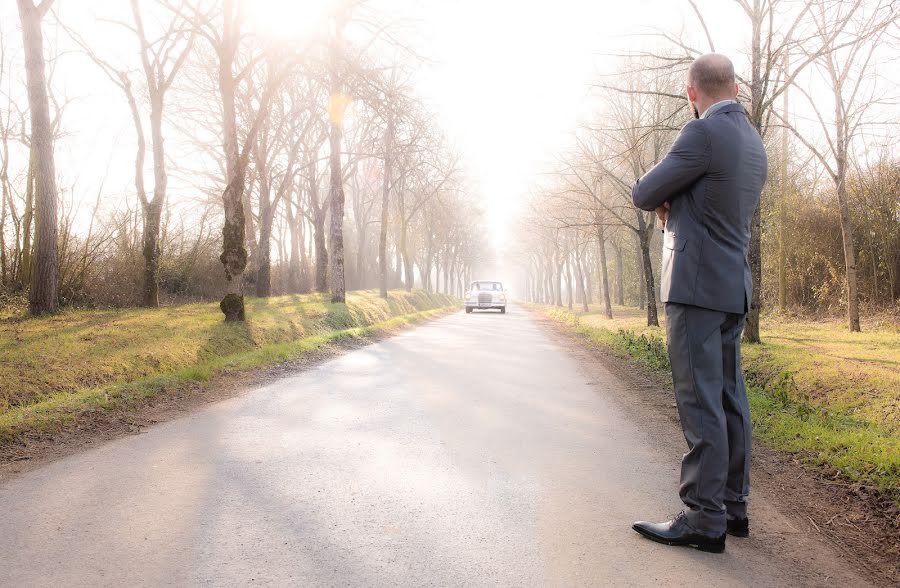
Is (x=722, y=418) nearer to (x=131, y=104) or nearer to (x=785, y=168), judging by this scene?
(x=131, y=104)

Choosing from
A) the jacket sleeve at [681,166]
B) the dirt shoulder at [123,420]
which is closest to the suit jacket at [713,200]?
the jacket sleeve at [681,166]

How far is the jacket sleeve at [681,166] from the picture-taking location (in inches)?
113

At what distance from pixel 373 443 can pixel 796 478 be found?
3.17 meters

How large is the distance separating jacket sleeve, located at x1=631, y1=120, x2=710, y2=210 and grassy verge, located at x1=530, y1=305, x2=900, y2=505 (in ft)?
7.94

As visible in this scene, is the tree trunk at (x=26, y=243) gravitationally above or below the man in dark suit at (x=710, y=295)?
above

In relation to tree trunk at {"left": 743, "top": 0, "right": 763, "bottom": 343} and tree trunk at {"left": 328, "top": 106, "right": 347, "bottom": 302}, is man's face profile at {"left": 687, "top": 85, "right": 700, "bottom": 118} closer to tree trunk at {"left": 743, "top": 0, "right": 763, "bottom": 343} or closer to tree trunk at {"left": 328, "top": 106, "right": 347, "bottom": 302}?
tree trunk at {"left": 743, "top": 0, "right": 763, "bottom": 343}

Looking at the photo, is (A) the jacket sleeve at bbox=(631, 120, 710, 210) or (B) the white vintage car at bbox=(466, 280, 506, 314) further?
(B) the white vintage car at bbox=(466, 280, 506, 314)

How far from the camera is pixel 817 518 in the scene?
323cm

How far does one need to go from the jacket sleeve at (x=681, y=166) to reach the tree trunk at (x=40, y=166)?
1163 centimetres

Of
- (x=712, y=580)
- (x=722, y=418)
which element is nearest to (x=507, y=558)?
(x=712, y=580)

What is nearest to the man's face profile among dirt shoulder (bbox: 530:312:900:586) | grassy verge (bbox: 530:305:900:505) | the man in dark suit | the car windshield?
the man in dark suit

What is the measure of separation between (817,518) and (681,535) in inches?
43.3

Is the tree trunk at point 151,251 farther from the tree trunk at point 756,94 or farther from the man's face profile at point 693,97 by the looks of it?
the man's face profile at point 693,97

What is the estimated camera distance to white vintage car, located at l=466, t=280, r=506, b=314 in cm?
3291
